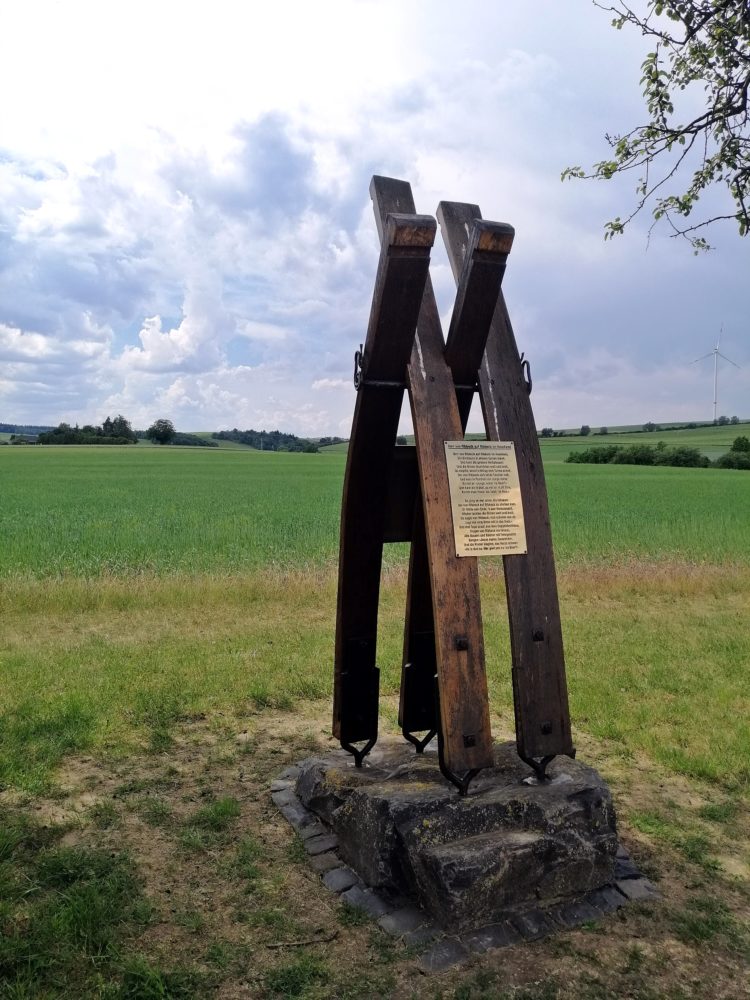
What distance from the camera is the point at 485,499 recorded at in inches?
163

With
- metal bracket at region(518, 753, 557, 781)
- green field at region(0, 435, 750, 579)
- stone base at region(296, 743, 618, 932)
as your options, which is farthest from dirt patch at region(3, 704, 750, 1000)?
green field at region(0, 435, 750, 579)

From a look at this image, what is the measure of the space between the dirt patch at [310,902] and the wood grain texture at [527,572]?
3.18ft

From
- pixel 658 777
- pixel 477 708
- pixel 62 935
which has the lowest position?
pixel 658 777

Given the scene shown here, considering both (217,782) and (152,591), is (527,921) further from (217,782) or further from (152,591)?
(152,591)

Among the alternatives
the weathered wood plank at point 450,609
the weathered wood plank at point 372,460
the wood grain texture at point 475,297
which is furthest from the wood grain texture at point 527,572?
the weathered wood plank at point 372,460

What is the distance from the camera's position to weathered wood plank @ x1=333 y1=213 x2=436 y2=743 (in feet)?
12.7

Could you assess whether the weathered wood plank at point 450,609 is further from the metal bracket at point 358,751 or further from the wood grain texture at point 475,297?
the metal bracket at point 358,751

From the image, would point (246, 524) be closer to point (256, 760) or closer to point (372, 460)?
point (256, 760)

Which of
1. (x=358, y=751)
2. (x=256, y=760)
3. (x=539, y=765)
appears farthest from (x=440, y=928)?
(x=256, y=760)

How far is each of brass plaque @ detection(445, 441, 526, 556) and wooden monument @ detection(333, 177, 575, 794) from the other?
0.04 metres

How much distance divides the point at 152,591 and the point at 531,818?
26.1 feet

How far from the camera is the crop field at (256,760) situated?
3268 millimetres

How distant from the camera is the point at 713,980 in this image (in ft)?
10.6

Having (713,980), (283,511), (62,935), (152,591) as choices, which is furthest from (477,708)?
(283,511)
